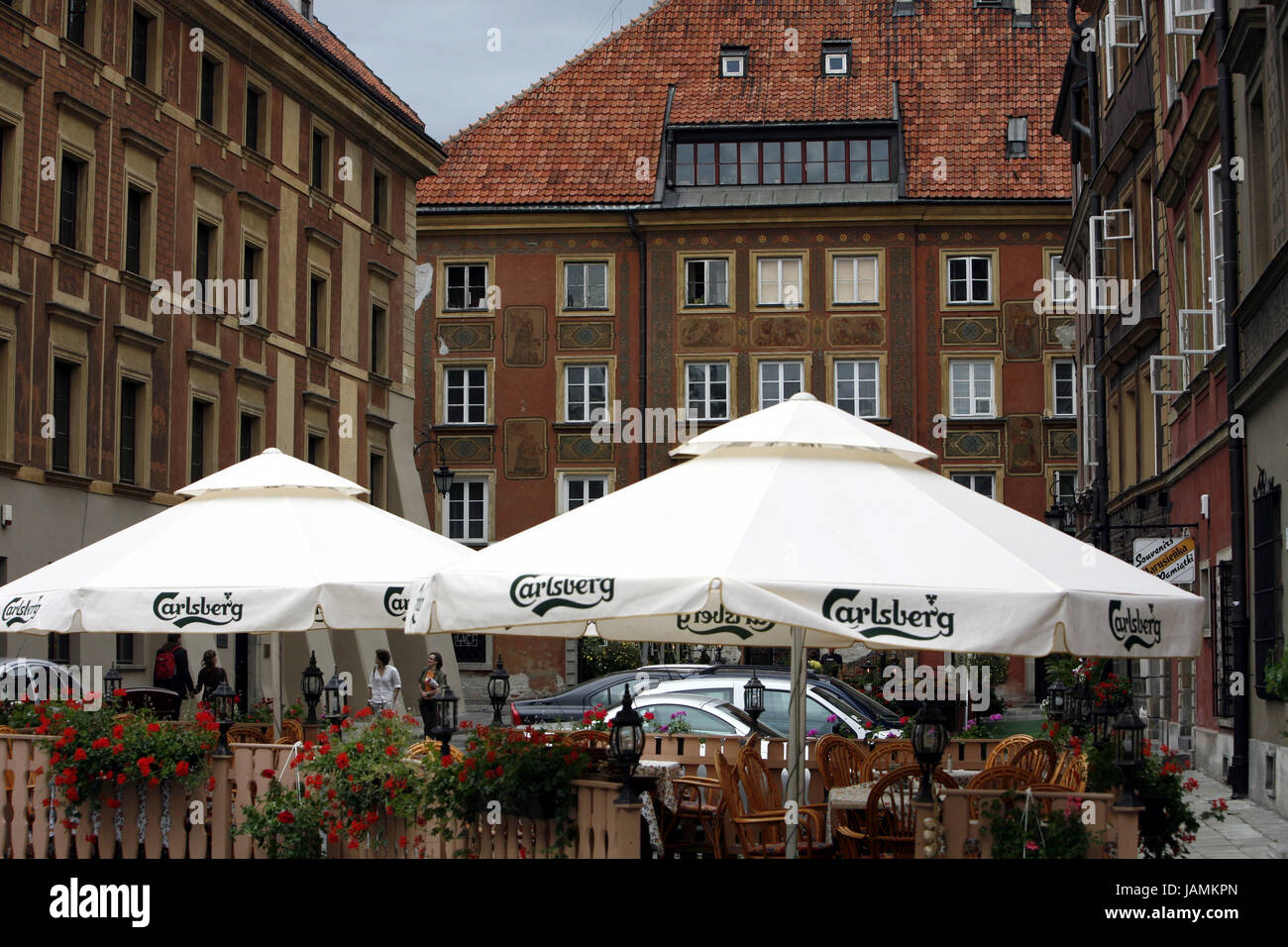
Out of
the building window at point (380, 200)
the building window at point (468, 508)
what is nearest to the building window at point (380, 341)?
the building window at point (380, 200)

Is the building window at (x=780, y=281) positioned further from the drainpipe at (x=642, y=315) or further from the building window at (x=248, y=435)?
the building window at (x=248, y=435)

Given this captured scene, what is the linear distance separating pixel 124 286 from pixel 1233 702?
18447 millimetres

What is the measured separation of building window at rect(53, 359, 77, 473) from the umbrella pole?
19.4 meters

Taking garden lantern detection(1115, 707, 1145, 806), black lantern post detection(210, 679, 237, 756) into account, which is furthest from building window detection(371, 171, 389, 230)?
garden lantern detection(1115, 707, 1145, 806)

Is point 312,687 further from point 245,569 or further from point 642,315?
point 642,315

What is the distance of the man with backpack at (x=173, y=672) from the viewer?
2698 centimetres

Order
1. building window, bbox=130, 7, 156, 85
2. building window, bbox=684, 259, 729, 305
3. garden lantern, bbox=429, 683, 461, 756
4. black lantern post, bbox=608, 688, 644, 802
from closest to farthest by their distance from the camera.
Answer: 1. black lantern post, bbox=608, 688, 644, 802
2. garden lantern, bbox=429, 683, 461, 756
3. building window, bbox=130, 7, 156, 85
4. building window, bbox=684, 259, 729, 305

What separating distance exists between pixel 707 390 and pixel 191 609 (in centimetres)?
3782

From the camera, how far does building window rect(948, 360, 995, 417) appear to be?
48750mm

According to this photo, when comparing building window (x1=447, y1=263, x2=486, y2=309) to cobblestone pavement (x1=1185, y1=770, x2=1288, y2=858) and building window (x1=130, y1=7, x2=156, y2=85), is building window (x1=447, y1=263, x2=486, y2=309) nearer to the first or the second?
building window (x1=130, y1=7, x2=156, y2=85)

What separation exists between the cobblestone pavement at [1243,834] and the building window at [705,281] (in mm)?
31607

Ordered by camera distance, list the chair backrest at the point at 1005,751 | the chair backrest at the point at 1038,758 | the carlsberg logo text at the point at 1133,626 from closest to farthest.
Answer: the carlsberg logo text at the point at 1133,626, the chair backrest at the point at 1038,758, the chair backrest at the point at 1005,751

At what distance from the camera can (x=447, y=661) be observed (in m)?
38.8

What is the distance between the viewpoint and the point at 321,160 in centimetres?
3675
